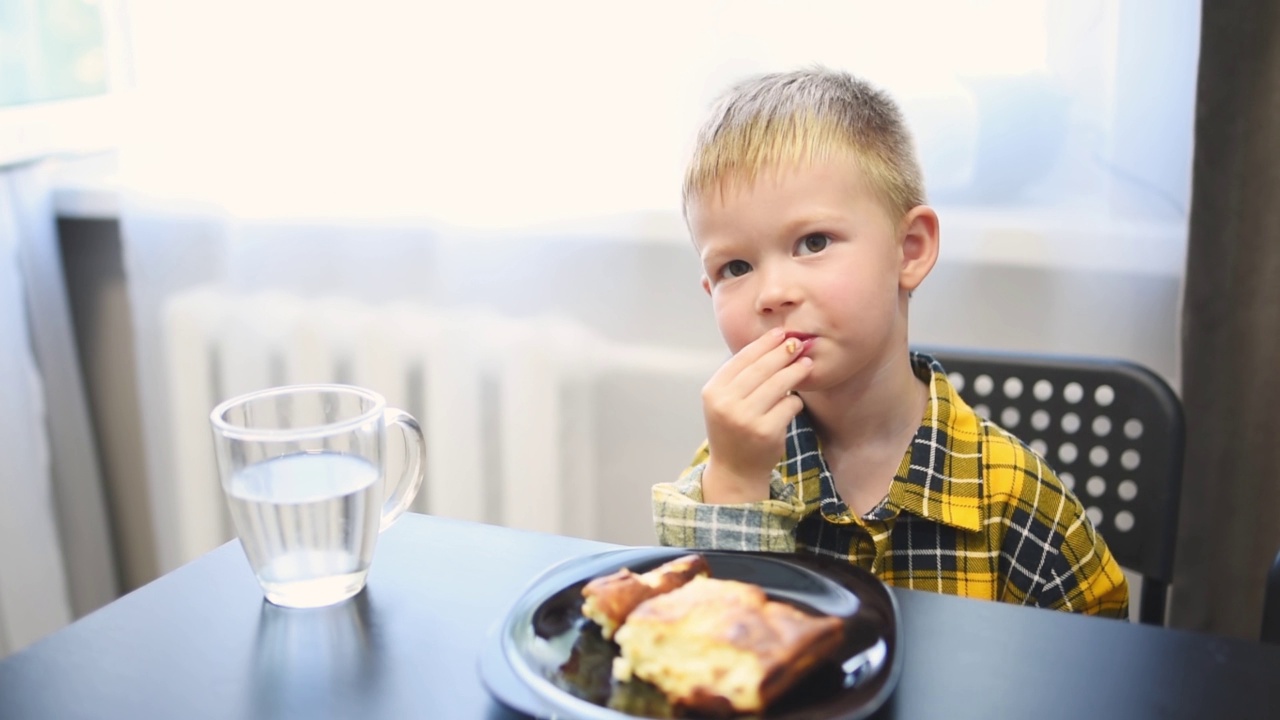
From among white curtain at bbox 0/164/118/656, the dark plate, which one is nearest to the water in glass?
the dark plate

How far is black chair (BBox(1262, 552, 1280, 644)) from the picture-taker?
2.16 ft

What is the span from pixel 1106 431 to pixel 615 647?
1.91 ft

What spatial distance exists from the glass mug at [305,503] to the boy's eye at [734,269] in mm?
332

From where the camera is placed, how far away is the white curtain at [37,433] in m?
1.60

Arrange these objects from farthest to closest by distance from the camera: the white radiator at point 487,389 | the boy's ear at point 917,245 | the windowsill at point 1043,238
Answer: the white radiator at point 487,389, the windowsill at point 1043,238, the boy's ear at point 917,245

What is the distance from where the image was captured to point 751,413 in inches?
31.9

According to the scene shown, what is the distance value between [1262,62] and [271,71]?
111 centimetres

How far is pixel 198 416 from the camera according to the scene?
1612 millimetres

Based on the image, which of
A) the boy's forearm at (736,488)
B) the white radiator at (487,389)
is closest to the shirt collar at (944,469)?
the boy's forearm at (736,488)

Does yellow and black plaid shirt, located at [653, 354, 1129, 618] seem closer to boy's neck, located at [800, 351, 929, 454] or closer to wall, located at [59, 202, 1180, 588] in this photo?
boy's neck, located at [800, 351, 929, 454]

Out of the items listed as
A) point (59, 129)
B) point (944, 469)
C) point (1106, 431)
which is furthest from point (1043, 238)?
point (59, 129)

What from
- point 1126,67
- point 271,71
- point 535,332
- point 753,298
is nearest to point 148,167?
point 271,71

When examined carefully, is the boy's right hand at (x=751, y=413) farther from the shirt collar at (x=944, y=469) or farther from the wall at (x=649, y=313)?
the wall at (x=649, y=313)

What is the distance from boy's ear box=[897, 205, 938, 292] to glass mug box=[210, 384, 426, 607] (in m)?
0.46
